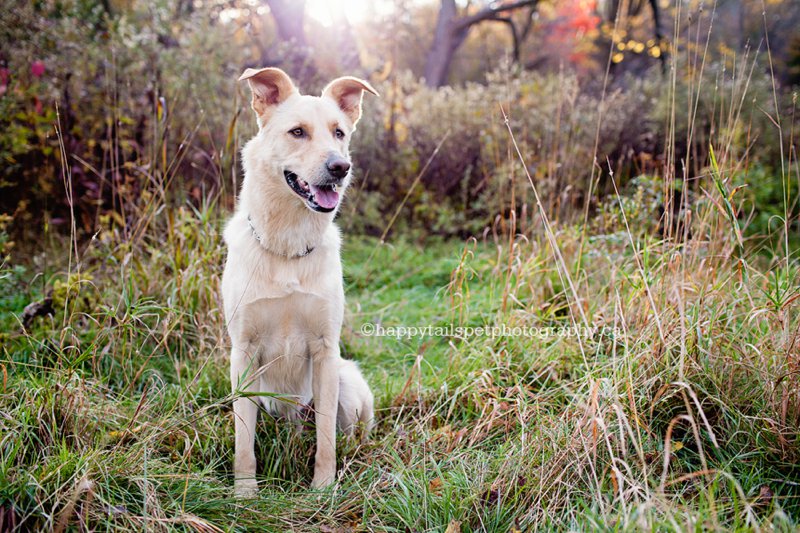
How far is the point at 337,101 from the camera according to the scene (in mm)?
2896

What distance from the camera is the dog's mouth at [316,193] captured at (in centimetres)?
245

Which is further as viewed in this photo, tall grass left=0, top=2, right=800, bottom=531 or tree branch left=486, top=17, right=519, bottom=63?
tree branch left=486, top=17, right=519, bottom=63

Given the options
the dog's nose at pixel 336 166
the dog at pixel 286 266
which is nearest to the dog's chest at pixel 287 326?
the dog at pixel 286 266

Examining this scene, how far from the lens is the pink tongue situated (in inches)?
96.8

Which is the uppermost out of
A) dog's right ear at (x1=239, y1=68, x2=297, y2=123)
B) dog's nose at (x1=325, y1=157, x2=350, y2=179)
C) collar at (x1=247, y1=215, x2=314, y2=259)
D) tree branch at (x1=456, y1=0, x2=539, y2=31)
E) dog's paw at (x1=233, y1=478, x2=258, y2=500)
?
tree branch at (x1=456, y1=0, x2=539, y2=31)

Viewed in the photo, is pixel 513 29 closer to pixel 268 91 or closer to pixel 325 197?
pixel 268 91

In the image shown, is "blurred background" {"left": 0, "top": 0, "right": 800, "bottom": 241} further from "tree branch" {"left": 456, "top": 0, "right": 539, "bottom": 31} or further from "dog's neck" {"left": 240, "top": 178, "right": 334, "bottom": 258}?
"tree branch" {"left": 456, "top": 0, "right": 539, "bottom": 31}

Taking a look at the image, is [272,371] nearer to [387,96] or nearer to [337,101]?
[337,101]

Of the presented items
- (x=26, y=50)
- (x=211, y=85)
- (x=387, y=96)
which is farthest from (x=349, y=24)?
(x=26, y=50)

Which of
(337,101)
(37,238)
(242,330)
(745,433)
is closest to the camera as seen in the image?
(745,433)

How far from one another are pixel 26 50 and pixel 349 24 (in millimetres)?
4288

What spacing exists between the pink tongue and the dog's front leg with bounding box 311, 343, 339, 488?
66cm

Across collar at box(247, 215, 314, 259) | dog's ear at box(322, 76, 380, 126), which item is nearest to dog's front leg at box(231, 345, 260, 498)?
collar at box(247, 215, 314, 259)

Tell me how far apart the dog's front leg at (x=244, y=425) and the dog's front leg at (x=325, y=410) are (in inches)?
11.1
